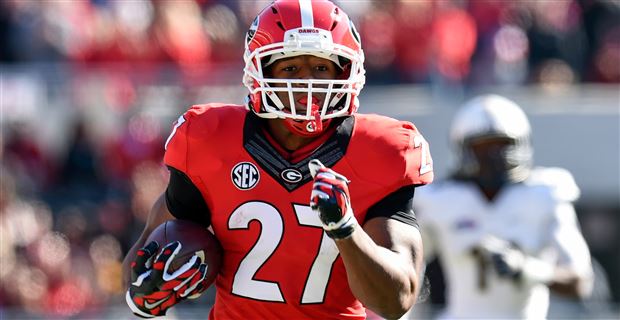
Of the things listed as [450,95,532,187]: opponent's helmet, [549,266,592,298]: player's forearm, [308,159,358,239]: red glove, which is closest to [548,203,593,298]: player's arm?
[549,266,592,298]: player's forearm

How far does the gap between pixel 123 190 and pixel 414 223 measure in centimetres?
592

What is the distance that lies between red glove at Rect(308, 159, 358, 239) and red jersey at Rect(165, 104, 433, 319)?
32cm

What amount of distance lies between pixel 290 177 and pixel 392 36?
6.68 meters

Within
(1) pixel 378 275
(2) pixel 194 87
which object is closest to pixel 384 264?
(1) pixel 378 275

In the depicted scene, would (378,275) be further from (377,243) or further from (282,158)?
(282,158)

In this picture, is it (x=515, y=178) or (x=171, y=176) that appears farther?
(x=515, y=178)

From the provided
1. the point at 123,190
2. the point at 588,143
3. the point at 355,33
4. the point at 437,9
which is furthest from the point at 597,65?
the point at 355,33

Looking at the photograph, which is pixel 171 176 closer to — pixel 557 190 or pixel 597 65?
pixel 557 190

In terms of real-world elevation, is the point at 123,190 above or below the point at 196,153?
below

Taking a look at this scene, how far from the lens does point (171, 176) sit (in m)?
3.72

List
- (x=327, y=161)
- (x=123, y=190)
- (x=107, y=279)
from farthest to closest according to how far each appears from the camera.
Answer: (x=123, y=190)
(x=107, y=279)
(x=327, y=161)

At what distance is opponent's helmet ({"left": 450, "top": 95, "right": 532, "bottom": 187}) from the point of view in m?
6.04

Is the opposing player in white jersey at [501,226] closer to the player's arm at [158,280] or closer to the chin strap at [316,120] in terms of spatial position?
the chin strap at [316,120]

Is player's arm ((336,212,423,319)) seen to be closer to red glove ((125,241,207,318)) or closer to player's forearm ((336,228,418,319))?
player's forearm ((336,228,418,319))
